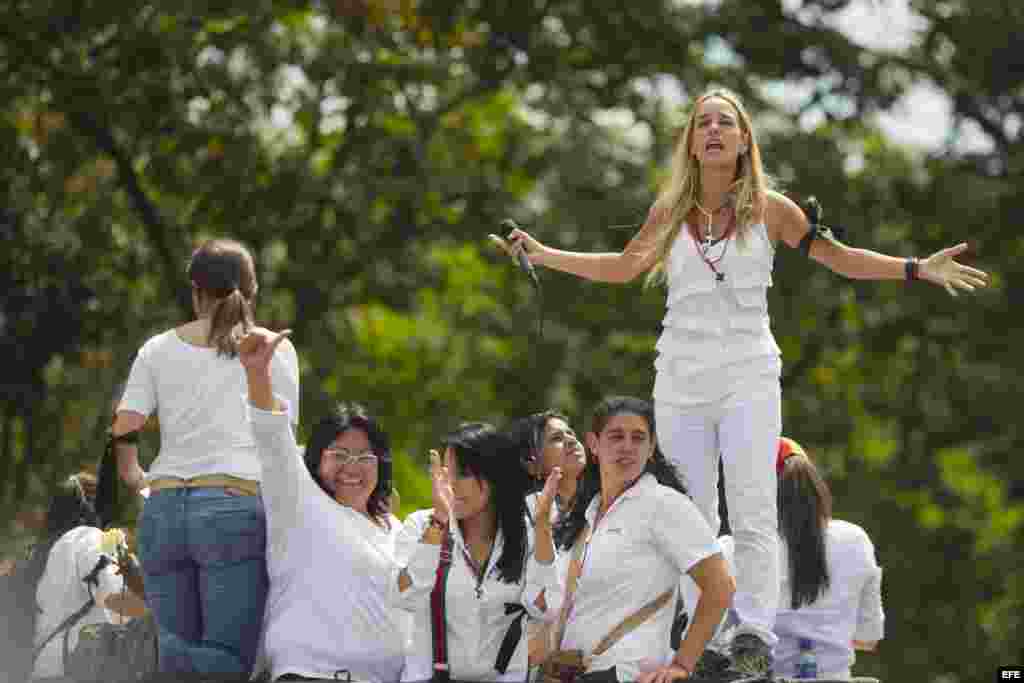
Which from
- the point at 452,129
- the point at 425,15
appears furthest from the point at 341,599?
the point at 452,129

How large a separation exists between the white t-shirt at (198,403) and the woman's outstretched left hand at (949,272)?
2.23m

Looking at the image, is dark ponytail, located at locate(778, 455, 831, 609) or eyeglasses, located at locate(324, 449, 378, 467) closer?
eyeglasses, located at locate(324, 449, 378, 467)

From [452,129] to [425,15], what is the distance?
1.90 m

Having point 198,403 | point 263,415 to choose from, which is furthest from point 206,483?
point 263,415

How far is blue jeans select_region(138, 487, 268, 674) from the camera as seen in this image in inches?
257

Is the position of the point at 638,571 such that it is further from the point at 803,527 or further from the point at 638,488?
the point at 803,527

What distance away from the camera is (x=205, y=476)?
6645 millimetres

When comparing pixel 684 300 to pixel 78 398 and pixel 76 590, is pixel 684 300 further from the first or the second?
pixel 78 398

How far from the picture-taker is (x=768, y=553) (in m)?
6.74

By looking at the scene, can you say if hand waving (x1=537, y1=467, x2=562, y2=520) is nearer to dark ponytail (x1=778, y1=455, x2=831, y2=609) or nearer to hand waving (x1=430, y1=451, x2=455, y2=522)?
hand waving (x1=430, y1=451, x2=455, y2=522)

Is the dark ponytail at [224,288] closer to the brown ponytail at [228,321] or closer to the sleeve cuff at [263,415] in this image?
the brown ponytail at [228,321]

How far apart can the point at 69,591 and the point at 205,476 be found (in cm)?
80

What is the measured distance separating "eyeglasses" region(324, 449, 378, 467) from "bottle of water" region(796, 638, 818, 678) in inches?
68.7

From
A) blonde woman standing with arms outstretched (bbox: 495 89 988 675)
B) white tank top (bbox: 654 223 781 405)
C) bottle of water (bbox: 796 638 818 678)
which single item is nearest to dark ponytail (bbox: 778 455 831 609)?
bottle of water (bbox: 796 638 818 678)
